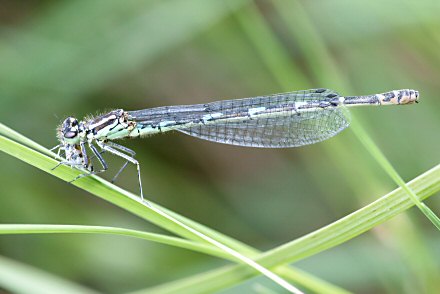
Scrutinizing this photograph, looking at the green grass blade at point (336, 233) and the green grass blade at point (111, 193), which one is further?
the green grass blade at point (111, 193)

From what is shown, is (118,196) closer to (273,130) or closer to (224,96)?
(273,130)

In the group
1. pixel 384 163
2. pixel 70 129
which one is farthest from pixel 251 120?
pixel 384 163

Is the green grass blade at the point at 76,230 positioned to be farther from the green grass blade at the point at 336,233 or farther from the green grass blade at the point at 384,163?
the green grass blade at the point at 384,163

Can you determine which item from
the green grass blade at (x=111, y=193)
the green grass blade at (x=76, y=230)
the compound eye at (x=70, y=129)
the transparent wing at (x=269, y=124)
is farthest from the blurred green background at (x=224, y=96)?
the green grass blade at (x=76, y=230)

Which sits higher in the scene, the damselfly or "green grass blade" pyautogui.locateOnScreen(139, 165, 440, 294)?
the damselfly

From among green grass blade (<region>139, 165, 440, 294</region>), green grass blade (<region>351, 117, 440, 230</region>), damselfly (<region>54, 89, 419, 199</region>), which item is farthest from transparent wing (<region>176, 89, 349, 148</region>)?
green grass blade (<region>351, 117, 440, 230</region>)

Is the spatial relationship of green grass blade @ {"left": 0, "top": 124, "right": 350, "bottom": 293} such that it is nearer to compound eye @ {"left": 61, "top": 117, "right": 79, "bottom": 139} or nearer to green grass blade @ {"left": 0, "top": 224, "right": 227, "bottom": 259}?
green grass blade @ {"left": 0, "top": 224, "right": 227, "bottom": 259}
